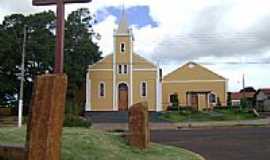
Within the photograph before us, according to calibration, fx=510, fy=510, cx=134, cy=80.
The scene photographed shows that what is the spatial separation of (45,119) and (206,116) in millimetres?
40071

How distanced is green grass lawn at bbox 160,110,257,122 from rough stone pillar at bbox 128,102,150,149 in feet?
104

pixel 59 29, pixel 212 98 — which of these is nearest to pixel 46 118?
pixel 59 29

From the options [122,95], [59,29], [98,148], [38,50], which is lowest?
[98,148]

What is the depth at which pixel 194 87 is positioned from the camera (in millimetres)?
58031

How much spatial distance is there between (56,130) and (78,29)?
156 feet

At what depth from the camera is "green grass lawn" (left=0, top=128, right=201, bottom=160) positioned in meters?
10.1

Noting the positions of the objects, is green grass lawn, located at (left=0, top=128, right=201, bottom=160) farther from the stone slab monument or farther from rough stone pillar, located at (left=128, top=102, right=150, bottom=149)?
the stone slab monument

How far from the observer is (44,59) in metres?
47.2

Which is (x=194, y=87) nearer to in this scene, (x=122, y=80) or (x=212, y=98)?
(x=212, y=98)

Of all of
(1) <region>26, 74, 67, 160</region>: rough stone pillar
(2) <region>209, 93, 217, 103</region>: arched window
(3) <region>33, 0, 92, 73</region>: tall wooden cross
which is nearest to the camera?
(1) <region>26, 74, 67, 160</region>: rough stone pillar

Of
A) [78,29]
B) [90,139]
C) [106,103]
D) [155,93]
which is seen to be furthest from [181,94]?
[90,139]

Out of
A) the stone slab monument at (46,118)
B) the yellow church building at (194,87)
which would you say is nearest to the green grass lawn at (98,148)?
the stone slab monument at (46,118)

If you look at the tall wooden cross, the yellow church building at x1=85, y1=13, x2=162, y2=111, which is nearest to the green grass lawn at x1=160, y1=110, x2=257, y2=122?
the yellow church building at x1=85, y1=13, x2=162, y2=111

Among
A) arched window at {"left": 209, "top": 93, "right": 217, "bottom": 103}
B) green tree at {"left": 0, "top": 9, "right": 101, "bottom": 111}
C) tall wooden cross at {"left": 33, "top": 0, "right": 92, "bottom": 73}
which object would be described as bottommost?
arched window at {"left": 209, "top": 93, "right": 217, "bottom": 103}
